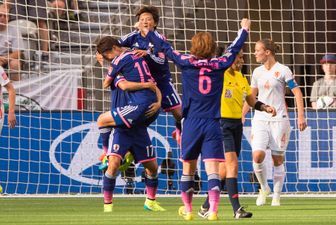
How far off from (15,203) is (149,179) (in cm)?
265

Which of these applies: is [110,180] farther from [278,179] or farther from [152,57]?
[278,179]

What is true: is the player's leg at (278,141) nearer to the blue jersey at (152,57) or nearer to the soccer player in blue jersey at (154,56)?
the soccer player in blue jersey at (154,56)

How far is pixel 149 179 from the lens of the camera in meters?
15.3

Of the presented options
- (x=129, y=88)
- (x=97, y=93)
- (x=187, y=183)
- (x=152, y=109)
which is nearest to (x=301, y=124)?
(x=152, y=109)

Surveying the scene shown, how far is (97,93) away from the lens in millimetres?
21938

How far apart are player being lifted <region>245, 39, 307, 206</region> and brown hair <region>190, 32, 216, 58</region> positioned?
12.5ft

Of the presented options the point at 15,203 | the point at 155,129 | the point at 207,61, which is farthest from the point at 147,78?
the point at 155,129

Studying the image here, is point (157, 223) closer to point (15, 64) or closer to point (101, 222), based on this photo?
point (101, 222)

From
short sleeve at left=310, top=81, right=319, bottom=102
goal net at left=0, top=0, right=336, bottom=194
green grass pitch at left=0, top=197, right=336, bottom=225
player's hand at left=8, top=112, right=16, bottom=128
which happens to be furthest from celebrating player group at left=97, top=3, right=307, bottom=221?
short sleeve at left=310, top=81, right=319, bottom=102

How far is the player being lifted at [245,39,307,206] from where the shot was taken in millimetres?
16672

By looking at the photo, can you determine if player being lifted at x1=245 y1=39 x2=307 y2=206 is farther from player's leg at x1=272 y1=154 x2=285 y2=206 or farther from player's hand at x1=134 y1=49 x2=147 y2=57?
player's hand at x1=134 y1=49 x2=147 y2=57

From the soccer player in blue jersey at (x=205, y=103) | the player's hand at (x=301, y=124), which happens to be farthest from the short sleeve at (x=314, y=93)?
the soccer player in blue jersey at (x=205, y=103)

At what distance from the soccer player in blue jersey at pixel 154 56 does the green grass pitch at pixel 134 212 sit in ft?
4.18

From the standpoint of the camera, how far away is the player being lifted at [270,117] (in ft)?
54.7
